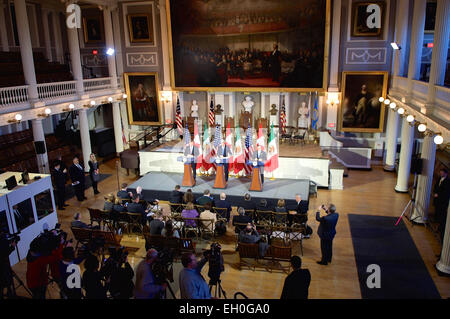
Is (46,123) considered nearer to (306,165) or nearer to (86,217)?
(86,217)

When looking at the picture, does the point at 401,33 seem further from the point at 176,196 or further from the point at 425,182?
the point at 176,196

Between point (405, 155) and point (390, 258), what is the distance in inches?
204

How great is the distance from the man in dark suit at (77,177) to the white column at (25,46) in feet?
9.43

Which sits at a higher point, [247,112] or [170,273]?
[247,112]

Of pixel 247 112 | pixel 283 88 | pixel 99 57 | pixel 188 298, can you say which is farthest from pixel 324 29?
pixel 188 298

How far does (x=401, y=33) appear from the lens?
591 inches

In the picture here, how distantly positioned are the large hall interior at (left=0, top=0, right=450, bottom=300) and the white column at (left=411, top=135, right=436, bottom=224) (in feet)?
0.19

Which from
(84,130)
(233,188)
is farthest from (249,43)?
(84,130)

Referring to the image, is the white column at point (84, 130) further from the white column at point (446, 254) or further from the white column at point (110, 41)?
the white column at point (446, 254)

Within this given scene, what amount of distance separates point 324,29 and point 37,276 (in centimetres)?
1465

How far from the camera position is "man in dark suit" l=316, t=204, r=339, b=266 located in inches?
349

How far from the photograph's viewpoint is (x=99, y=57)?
2105 centimetres

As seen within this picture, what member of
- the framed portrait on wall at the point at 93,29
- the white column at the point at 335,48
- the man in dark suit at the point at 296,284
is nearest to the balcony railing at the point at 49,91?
the framed portrait on wall at the point at 93,29

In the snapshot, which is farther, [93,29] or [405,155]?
[93,29]
